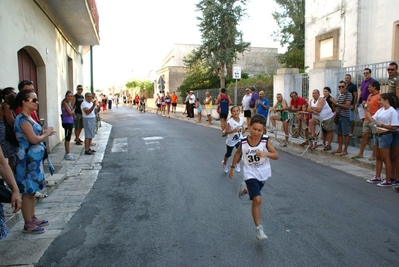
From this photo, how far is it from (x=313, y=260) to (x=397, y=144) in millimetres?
4178

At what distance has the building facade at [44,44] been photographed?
7355 millimetres

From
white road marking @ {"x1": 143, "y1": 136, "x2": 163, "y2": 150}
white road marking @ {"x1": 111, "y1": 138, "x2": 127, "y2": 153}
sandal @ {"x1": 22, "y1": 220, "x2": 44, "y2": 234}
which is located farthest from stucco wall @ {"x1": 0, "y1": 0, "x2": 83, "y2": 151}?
sandal @ {"x1": 22, "y1": 220, "x2": 44, "y2": 234}

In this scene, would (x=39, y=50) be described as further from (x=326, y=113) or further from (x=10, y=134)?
(x=326, y=113)

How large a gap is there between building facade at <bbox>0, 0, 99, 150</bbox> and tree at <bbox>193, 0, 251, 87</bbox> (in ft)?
42.6

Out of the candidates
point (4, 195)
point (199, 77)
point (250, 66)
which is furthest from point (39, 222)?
point (250, 66)

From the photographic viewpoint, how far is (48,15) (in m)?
11.1

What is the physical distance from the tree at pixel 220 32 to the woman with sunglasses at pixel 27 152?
945 inches

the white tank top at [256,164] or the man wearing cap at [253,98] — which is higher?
the man wearing cap at [253,98]

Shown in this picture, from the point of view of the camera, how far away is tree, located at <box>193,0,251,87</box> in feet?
90.1

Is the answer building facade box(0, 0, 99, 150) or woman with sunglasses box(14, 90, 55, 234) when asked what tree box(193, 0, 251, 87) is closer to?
building facade box(0, 0, 99, 150)

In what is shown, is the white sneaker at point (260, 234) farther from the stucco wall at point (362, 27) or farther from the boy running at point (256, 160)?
the stucco wall at point (362, 27)

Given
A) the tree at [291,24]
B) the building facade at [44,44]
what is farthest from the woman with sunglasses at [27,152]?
the tree at [291,24]

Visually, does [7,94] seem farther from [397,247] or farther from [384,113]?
[384,113]

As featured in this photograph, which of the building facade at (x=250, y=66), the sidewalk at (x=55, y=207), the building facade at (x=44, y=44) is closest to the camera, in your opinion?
the sidewalk at (x=55, y=207)
